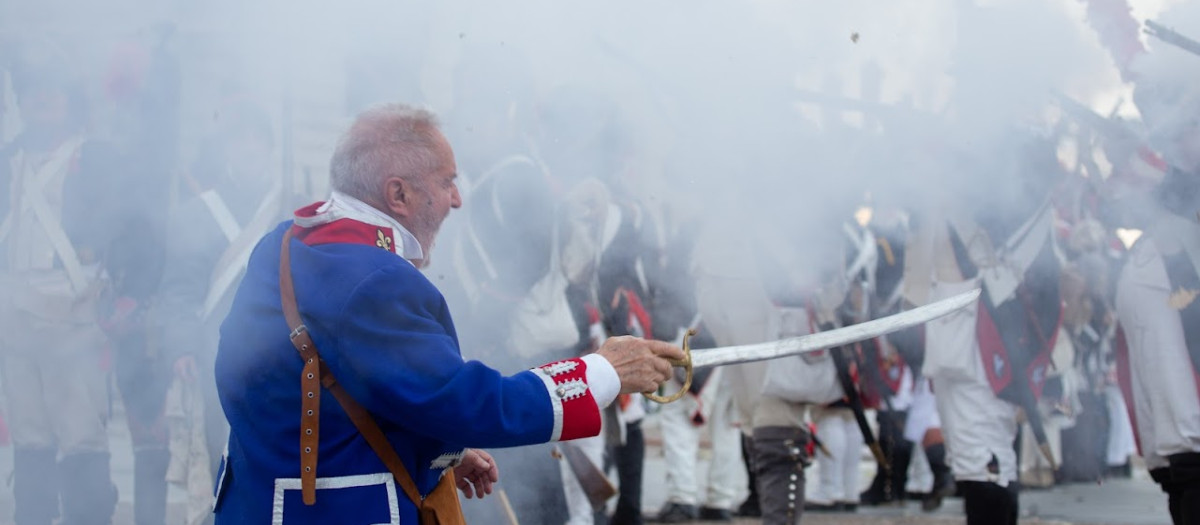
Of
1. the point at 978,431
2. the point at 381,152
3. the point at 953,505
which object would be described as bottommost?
the point at 953,505

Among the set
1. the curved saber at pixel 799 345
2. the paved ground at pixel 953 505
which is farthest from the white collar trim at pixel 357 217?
the paved ground at pixel 953 505

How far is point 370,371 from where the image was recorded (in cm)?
237

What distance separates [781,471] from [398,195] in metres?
3.30

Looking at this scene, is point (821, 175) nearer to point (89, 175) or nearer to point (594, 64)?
point (594, 64)

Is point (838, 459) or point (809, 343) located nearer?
point (809, 343)

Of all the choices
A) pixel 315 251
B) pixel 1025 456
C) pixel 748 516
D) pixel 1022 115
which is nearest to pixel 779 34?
pixel 1022 115

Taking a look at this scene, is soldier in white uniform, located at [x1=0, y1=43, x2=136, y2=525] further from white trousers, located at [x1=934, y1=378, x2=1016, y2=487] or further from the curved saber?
white trousers, located at [x1=934, y1=378, x2=1016, y2=487]

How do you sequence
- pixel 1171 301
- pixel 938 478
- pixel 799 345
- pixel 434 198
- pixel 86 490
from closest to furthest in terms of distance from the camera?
pixel 434 198
pixel 799 345
pixel 1171 301
pixel 86 490
pixel 938 478

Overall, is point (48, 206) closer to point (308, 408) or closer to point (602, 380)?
point (308, 408)

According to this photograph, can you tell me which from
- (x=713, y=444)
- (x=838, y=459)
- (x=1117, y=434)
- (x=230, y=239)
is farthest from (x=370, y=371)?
(x=1117, y=434)

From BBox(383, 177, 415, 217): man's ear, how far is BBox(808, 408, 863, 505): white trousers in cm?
518

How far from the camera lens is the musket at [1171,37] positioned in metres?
4.07

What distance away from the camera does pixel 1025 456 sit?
9.65 m

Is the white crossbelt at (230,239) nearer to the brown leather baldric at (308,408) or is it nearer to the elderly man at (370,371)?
the elderly man at (370,371)
